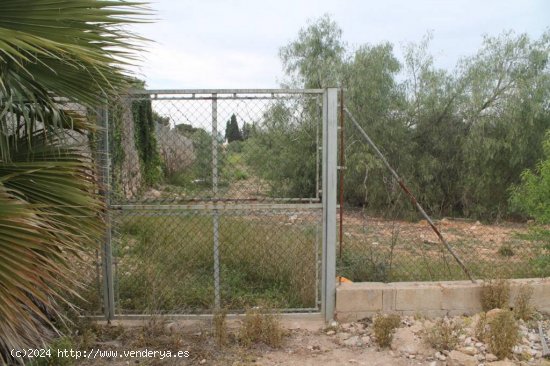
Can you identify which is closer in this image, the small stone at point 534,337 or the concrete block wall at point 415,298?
the small stone at point 534,337

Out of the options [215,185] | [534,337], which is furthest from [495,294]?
[215,185]

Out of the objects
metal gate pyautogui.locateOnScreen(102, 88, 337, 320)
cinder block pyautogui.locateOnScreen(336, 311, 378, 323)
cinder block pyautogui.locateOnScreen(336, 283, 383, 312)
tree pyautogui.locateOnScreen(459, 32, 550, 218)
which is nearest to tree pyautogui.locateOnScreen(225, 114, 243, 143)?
metal gate pyautogui.locateOnScreen(102, 88, 337, 320)

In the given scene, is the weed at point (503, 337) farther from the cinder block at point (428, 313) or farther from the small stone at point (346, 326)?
the small stone at point (346, 326)

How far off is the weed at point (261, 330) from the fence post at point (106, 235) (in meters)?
1.25

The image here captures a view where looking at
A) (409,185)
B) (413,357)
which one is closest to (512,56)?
(409,185)

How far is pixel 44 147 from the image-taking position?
2939 millimetres

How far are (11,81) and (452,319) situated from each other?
4.09 m

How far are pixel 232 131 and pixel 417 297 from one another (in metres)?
2.34

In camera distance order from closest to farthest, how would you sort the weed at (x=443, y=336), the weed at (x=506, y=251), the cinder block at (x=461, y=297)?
the weed at (x=443, y=336) < the cinder block at (x=461, y=297) < the weed at (x=506, y=251)

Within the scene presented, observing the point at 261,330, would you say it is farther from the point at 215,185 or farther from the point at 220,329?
the point at 215,185

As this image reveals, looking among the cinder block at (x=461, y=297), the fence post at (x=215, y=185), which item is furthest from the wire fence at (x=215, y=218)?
the cinder block at (x=461, y=297)

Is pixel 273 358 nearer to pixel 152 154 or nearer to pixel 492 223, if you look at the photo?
pixel 152 154

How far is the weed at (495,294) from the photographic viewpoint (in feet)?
13.8

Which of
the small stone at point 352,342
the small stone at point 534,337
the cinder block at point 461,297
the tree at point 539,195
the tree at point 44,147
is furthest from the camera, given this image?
the tree at point 539,195
